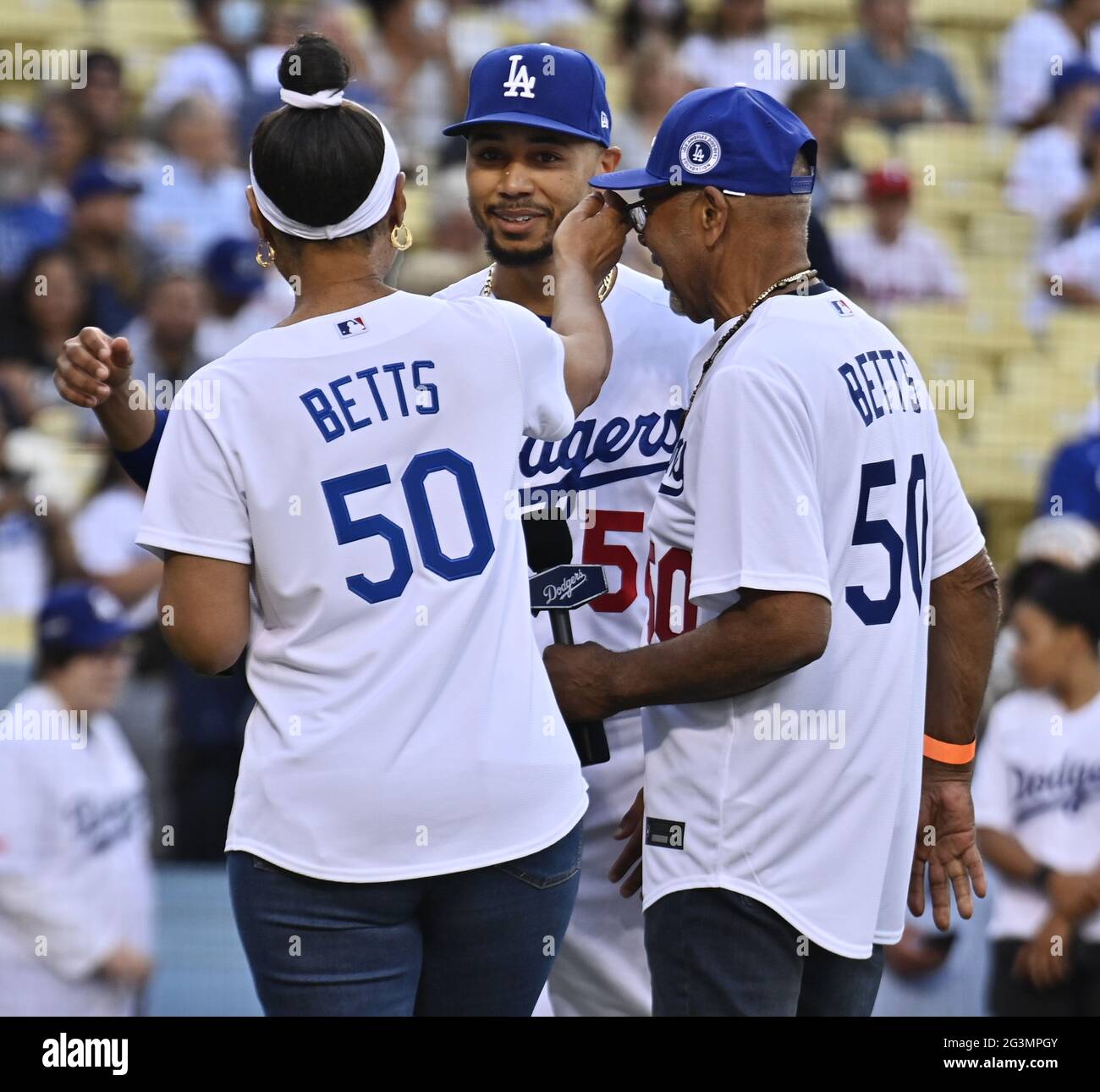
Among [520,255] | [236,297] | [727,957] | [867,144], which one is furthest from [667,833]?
[867,144]

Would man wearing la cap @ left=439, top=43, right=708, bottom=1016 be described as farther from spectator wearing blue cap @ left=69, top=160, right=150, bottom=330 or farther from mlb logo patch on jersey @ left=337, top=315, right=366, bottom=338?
spectator wearing blue cap @ left=69, top=160, right=150, bottom=330

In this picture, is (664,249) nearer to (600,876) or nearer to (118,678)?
(600,876)

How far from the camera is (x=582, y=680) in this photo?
264 cm

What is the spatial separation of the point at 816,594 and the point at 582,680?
1.38 feet

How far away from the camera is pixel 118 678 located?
460 cm

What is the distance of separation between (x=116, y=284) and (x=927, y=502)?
473cm

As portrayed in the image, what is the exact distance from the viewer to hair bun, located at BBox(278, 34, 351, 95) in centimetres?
229

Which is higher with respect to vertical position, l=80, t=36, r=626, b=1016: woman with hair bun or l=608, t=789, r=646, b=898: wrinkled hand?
l=80, t=36, r=626, b=1016: woman with hair bun

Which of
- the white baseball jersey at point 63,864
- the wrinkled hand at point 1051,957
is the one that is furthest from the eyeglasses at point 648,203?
the wrinkled hand at point 1051,957

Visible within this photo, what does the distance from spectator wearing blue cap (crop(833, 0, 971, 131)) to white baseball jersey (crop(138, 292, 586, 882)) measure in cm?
711

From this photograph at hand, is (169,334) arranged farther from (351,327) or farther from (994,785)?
(351,327)

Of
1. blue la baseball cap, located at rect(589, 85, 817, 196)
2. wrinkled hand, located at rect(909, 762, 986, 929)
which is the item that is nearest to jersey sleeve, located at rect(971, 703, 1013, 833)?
wrinkled hand, located at rect(909, 762, 986, 929)

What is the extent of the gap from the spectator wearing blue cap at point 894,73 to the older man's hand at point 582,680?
267 inches
